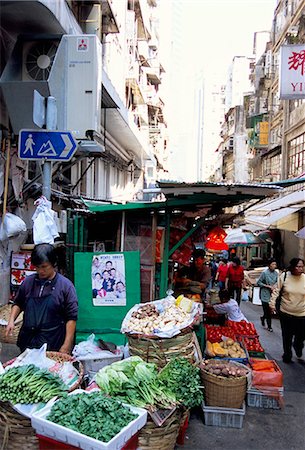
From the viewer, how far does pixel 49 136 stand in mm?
4734

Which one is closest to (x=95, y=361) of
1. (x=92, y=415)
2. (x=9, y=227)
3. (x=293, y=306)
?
(x=92, y=415)

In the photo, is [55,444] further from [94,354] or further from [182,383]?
[94,354]

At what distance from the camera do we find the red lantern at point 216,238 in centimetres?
805

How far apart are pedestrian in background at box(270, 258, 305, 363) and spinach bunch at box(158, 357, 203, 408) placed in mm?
3416

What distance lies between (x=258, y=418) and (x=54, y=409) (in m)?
3.01

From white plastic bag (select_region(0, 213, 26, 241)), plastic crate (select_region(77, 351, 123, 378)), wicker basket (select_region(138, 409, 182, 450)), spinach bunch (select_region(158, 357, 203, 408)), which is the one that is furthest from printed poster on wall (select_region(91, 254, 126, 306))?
wicker basket (select_region(138, 409, 182, 450))

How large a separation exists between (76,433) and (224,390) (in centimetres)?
236

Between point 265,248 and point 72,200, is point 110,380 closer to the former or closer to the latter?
point 72,200

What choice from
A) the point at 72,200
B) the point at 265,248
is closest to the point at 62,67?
the point at 72,200

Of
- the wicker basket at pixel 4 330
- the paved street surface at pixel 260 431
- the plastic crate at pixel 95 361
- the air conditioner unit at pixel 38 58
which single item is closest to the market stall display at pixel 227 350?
the paved street surface at pixel 260 431

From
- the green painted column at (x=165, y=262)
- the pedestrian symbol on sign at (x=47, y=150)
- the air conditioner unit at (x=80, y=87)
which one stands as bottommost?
the green painted column at (x=165, y=262)

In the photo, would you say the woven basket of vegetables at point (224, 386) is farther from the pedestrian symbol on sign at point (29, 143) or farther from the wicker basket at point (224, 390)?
the pedestrian symbol on sign at point (29, 143)

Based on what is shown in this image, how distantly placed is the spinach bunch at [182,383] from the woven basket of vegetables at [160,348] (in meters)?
0.32

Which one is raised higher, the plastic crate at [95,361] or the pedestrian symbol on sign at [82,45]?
the pedestrian symbol on sign at [82,45]
